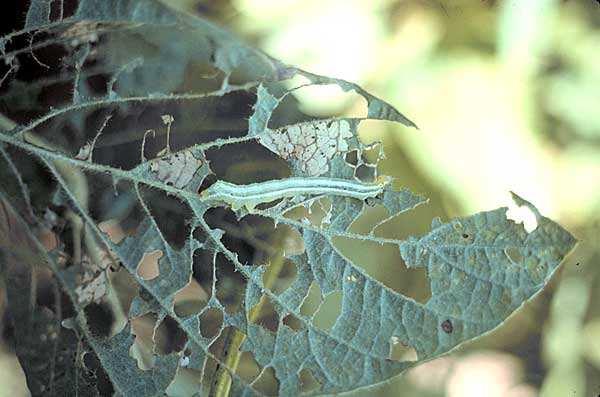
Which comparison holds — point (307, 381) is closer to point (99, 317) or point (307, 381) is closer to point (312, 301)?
point (312, 301)

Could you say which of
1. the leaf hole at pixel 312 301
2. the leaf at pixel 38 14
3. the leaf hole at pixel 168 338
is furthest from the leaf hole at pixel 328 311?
the leaf at pixel 38 14

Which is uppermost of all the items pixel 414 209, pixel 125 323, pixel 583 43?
pixel 583 43

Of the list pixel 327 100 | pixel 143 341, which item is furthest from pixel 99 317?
pixel 327 100

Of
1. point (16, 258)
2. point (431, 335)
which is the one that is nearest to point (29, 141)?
point (16, 258)

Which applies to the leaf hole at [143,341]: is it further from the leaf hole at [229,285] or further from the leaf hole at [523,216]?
the leaf hole at [523,216]

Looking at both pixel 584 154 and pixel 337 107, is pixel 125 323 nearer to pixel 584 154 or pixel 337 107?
pixel 337 107

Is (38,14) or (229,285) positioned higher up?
(38,14)
